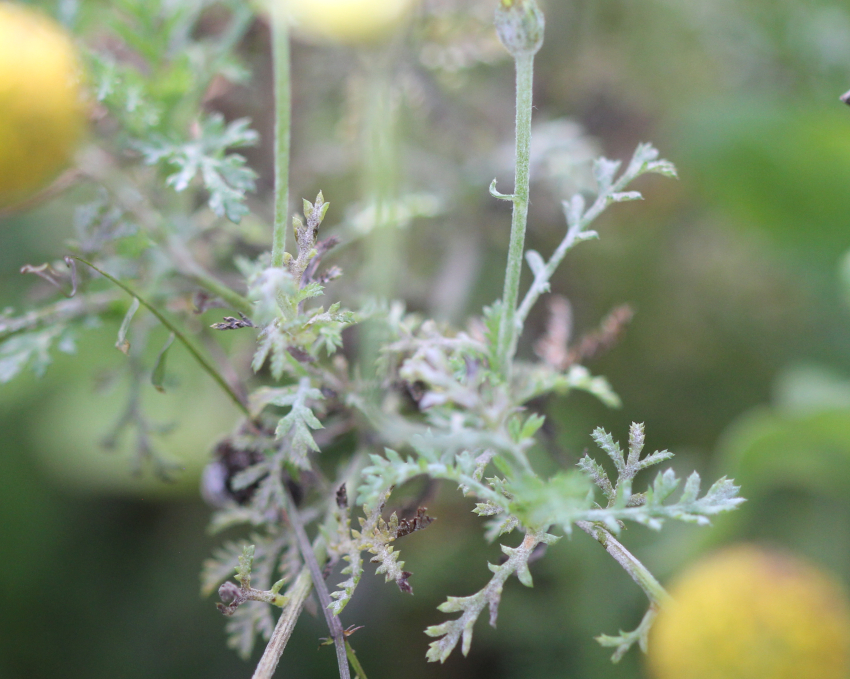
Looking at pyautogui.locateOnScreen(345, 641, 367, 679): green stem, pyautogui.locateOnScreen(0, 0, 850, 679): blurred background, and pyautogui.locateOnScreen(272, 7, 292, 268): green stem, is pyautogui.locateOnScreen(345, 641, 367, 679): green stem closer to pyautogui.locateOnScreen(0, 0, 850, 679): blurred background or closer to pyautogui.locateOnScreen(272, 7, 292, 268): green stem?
pyautogui.locateOnScreen(272, 7, 292, 268): green stem

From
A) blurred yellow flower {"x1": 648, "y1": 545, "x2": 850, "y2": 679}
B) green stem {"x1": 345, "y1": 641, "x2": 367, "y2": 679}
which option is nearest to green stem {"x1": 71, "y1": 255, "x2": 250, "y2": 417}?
green stem {"x1": 345, "y1": 641, "x2": 367, "y2": 679}

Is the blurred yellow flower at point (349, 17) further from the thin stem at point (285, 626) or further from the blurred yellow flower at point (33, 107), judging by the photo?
the thin stem at point (285, 626)

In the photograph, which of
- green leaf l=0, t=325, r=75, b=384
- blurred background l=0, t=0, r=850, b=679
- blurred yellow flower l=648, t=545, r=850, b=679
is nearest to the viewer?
blurred yellow flower l=648, t=545, r=850, b=679

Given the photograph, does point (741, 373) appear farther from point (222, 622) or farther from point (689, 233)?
point (222, 622)

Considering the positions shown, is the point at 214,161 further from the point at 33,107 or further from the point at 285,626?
the point at 285,626

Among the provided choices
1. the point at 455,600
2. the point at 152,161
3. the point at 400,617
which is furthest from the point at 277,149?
the point at 400,617

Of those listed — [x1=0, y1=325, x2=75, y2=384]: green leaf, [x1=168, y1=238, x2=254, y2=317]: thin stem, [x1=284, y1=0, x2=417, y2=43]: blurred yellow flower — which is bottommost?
[x1=0, y1=325, x2=75, y2=384]: green leaf
